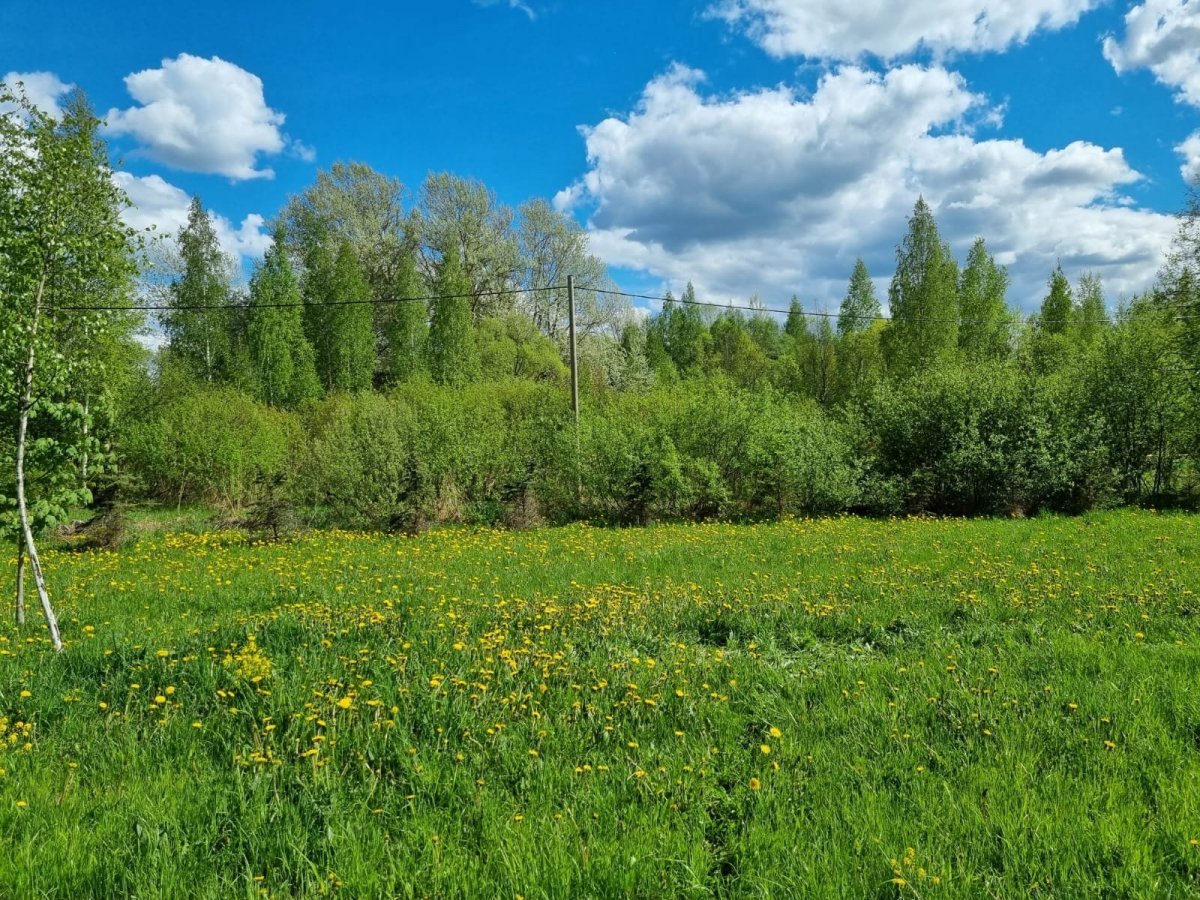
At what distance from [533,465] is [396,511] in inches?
175

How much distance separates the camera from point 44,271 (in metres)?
6.09

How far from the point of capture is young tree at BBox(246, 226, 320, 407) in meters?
32.8

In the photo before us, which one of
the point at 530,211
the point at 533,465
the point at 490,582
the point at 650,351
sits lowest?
the point at 490,582

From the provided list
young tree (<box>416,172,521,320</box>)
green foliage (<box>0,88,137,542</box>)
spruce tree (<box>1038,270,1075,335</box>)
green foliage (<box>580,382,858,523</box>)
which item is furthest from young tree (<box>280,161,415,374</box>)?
spruce tree (<box>1038,270,1075,335</box>)

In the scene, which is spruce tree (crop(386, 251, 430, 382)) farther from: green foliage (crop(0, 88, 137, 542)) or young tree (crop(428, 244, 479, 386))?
green foliage (crop(0, 88, 137, 542))

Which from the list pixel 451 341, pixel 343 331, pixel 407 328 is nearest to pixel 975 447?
pixel 451 341

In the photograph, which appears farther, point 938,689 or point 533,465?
point 533,465

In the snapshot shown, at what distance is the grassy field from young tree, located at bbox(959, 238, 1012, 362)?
1328 inches

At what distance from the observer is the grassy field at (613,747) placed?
8.58 feet

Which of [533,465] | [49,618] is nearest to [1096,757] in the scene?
[49,618]

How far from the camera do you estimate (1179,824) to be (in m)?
2.87

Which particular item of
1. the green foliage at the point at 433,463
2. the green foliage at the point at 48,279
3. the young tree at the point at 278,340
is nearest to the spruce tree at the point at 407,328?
the young tree at the point at 278,340

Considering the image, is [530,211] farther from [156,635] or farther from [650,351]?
[156,635]

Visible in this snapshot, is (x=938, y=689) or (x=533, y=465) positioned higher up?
(x=533, y=465)
